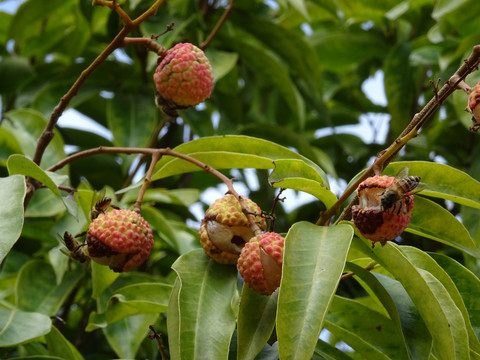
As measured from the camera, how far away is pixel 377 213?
0.94m

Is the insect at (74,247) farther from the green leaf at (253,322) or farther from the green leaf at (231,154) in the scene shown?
the green leaf at (253,322)

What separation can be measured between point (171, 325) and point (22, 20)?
1360 millimetres

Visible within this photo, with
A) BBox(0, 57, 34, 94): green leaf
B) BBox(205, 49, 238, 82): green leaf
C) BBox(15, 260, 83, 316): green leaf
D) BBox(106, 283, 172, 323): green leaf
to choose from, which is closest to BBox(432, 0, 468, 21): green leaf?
BBox(205, 49, 238, 82): green leaf

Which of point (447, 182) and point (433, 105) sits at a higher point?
point (433, 105)

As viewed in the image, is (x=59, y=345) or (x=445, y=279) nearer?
(x=445, y=279)

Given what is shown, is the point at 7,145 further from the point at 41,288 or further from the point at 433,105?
the point at 433,105

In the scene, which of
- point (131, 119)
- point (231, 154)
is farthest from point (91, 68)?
point (131, 119)

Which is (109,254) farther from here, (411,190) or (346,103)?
(346,103)

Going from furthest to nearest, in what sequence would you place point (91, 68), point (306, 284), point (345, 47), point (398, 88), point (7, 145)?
point (345, 47)
point (398, 88)
point (7, 145)
point (91, 68)
point (306, 284)

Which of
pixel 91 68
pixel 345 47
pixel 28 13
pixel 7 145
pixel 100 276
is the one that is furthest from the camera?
pixel 345 47

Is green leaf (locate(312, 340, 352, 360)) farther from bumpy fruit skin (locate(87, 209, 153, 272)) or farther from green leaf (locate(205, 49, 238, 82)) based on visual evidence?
green leaf (locate(205, 49, 238, 82))

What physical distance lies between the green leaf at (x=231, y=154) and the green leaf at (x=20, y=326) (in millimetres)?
313

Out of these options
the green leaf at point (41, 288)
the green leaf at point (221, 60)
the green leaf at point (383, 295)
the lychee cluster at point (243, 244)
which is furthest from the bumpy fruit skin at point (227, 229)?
the green leaf at point (221, 60)

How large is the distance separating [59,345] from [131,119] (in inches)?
31.4
